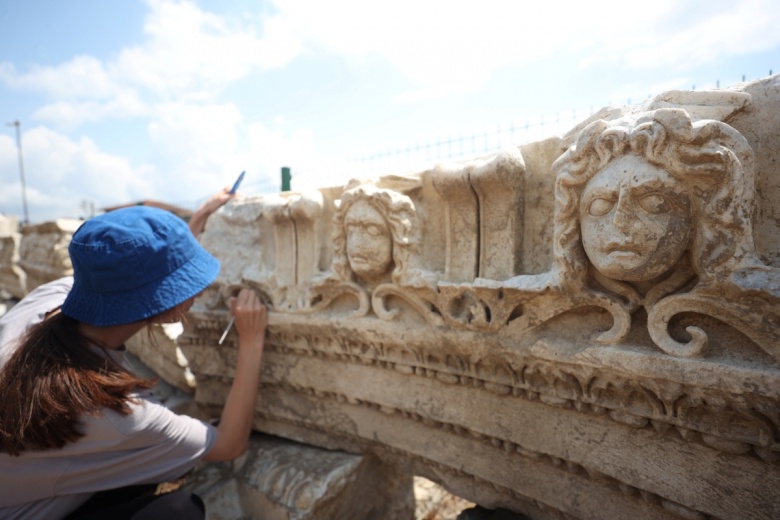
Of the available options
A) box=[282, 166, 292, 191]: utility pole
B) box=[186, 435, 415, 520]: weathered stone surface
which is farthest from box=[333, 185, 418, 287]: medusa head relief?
box=[282, 166, 292, 191]: utility pole

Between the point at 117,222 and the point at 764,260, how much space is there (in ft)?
5.89

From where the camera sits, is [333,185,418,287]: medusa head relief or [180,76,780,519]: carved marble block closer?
[180,76,780,519]: carved marble block

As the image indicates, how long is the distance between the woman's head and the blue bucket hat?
1.24m

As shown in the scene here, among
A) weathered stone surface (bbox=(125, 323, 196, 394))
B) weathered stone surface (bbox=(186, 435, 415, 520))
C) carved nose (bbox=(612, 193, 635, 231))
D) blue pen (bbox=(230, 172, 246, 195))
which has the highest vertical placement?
blue pen (bbox=(230, 172, 246, 195))

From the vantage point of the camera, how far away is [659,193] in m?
1.12

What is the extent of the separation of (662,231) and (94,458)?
1.77m

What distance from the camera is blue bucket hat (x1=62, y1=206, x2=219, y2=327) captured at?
1.31 metres

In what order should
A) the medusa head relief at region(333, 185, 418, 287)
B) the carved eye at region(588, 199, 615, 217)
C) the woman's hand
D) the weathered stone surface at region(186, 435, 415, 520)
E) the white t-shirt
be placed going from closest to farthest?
the carved eye at region(588, 199, 615, 217) < the white t-shirt < the medusa head relief at region(333, 185, 418, 287) < the weathered stone surface at region(186, 435, 415, 520) < the woman's hand

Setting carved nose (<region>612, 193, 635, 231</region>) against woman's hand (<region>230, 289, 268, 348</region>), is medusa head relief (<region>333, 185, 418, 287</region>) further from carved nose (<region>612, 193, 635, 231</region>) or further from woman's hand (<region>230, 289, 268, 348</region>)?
carved nose (<region>612, 193, 635, 231</region>)

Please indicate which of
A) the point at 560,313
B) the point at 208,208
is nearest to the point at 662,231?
the point at 560,313

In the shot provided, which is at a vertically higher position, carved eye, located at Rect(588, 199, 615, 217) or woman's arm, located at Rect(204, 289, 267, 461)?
carved eye, located at Rect(588, 199, 615, 217)

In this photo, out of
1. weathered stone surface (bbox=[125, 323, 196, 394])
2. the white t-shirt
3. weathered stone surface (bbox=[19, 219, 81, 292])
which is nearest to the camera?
the white t-shirt

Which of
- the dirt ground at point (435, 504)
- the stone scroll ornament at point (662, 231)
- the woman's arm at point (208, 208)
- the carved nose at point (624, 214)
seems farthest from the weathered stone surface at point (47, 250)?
the carved nose at point (624, 214)

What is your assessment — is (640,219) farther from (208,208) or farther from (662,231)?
(208,208)
